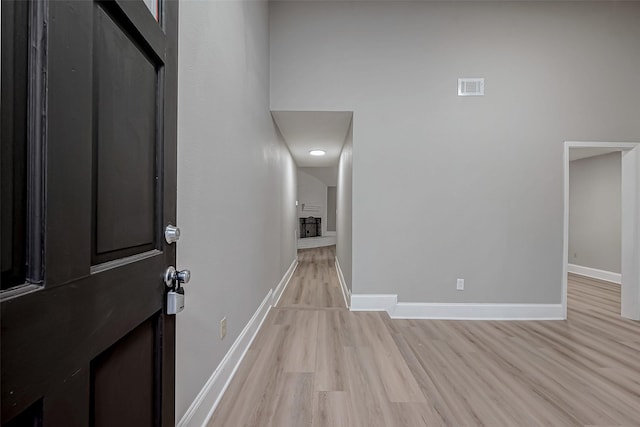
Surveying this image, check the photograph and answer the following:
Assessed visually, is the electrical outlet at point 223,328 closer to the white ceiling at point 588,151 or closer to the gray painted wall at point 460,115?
the gray painted wall at point 460,115

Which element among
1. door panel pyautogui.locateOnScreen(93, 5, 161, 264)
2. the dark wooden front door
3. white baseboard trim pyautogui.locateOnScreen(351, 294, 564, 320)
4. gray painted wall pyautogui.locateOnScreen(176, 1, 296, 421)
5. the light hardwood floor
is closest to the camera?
the dark wooden front door

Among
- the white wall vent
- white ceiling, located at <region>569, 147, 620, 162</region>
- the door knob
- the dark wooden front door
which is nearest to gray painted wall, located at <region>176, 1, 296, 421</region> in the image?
the door knob

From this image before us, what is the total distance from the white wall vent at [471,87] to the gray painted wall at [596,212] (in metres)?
3.74

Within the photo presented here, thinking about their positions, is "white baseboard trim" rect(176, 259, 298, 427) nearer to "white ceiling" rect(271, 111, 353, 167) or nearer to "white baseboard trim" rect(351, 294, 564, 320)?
"white baseboard trim" rect(351, 294, 564, 320)

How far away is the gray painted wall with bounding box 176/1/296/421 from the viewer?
1.25 metres

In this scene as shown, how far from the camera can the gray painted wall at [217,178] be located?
4.09 feet

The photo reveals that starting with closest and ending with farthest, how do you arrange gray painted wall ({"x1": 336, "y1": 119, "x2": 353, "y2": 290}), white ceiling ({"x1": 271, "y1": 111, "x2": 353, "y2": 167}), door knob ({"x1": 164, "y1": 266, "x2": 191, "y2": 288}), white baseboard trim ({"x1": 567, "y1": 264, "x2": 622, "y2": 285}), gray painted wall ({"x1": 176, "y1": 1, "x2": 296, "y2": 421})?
door knob ({"x1": 164, "y1": 266, "x2": 191, "y2": 288}) → gray painted wall ({"x1": 176, "y1": 1, "x2": 296, "y2": 421}) → white ceiling ({"x1": 271, "y1": 111, "x2": 353, "y2": 167}) → gray painted wall ({"x1": 336, "y1": 119, "x2": 353, "y2": 290}) → white baseboard trim ({"x1": 567, "y1": 264, "x2": 622, "y2": 285})

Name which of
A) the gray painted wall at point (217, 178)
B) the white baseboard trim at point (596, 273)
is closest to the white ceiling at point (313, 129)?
the gray painted wall at point (217, 178)

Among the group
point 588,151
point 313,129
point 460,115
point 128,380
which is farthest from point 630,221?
point 128,380

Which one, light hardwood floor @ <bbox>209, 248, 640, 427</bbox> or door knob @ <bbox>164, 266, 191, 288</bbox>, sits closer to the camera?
door knob @ <bbox>164, 266, 191, 288</bbox>

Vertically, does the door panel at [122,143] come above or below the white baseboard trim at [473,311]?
above

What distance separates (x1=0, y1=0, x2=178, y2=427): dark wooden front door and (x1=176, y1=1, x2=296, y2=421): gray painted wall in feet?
1.40

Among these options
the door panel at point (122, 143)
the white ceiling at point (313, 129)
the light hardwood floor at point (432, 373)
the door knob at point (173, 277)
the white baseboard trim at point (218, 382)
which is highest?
the white ceiling at point (313, 129)

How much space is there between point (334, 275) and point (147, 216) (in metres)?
4.95
